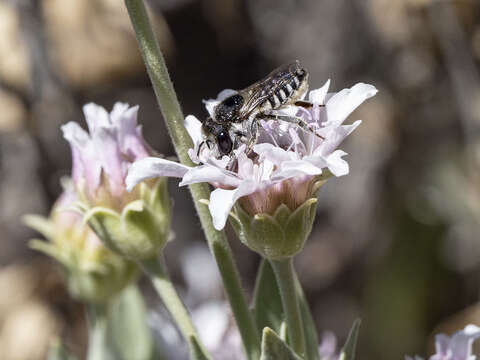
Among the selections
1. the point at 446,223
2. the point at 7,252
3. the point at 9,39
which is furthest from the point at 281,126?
the point at 7,252

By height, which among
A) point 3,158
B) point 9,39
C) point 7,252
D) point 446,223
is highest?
point 9,39

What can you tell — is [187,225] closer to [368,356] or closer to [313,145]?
[368,356]

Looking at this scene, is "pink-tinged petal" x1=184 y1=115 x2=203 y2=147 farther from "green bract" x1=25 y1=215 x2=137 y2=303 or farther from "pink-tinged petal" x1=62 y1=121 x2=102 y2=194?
"green bract" x1=25 y1=215 x2=137 y2=303

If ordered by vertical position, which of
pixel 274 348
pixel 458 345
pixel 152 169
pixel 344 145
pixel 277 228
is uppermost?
pixel 344 145

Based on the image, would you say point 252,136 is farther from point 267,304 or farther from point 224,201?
point 267,304

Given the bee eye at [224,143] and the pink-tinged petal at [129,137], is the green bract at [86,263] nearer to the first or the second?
the pink-tinged petal at [129,137]

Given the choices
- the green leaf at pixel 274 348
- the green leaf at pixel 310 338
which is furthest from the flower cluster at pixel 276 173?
the green leaf at pixel 310 338

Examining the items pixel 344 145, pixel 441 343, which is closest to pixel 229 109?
pixel 441 343
